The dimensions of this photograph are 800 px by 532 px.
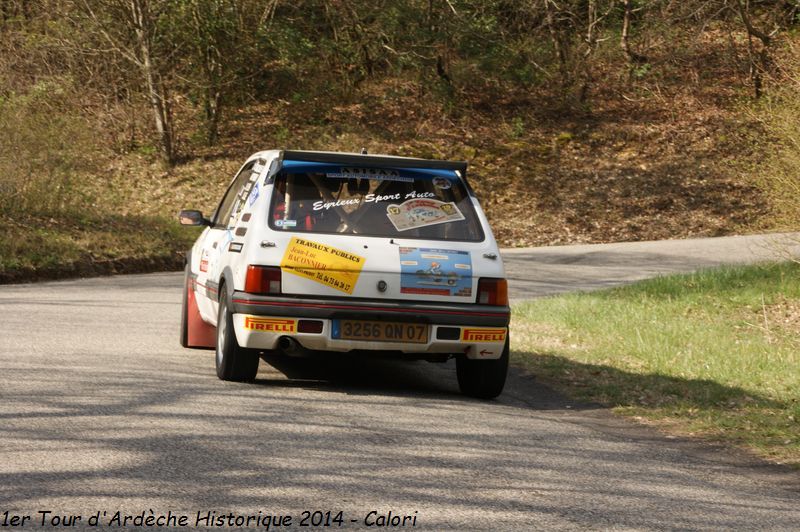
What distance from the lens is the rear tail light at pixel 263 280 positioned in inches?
325

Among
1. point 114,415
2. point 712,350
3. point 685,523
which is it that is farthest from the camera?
point 712,350

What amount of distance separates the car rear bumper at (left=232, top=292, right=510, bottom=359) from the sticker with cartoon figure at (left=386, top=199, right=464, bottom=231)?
69 cm

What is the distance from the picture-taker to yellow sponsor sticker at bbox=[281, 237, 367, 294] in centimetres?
825

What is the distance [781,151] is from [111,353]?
9.89 meters

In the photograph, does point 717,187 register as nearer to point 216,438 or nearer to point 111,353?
point 111,353

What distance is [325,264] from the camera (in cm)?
827

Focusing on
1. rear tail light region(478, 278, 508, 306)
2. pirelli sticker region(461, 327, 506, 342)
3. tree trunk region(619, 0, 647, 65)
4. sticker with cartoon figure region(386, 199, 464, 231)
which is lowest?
pirelli sticker region(461, 327, 506, 342)

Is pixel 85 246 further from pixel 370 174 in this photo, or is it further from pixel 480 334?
pixel 480 334

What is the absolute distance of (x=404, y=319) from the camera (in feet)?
27.1

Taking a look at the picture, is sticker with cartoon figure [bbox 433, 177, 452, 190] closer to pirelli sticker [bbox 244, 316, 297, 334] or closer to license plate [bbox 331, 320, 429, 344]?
license plate [bbox 331, 320, 429, 344]

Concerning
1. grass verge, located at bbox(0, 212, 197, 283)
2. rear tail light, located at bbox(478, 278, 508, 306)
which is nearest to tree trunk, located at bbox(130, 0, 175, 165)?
grass verge, located at bbox(0, 212, 197, 283)

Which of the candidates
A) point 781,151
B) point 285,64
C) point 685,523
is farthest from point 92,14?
point 685,523

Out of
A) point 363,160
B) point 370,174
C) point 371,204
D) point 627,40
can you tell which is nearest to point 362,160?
point 363,160

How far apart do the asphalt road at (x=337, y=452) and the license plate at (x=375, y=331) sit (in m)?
0.43
